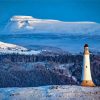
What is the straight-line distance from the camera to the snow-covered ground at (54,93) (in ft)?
165

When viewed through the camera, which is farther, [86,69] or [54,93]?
[86,69]

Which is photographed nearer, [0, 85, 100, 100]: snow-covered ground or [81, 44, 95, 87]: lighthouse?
[0, 85, 100, 100]: snow-covered ground

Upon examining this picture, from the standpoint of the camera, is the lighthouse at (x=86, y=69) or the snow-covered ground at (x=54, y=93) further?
the lighthouse at (x=86, y=69)

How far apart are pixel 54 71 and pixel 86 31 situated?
113m

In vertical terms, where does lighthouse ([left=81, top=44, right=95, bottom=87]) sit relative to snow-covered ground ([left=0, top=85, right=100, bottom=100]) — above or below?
above

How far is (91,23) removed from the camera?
196m

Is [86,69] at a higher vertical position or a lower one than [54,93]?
higher

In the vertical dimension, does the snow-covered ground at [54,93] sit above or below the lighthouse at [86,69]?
below

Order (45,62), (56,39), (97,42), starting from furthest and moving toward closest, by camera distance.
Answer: (56,39), (97,42), (45,62)

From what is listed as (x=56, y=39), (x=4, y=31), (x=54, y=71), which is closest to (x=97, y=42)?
(x=56, y=39)

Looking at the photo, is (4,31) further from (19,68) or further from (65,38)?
(19,68)

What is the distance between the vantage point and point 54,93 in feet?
168

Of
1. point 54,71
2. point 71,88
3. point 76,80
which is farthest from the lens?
point 54,71

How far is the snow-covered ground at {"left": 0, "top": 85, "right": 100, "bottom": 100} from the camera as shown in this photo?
165 ft
